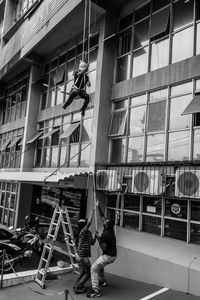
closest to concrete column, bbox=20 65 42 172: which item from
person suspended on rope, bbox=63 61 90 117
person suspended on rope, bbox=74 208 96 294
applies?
person suspended on rope, bbox=63 61 90 117

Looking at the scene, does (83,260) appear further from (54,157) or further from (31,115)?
(31,115)

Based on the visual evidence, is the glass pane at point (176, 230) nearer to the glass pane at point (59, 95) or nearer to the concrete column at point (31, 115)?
the glass pane at point (59, 95)

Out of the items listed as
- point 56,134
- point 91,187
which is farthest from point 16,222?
point 91,187

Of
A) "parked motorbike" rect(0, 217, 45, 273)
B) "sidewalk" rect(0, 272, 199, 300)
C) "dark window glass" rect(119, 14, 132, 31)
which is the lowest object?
Answer: "sidewalk" rect(0, 272, 199, 300)

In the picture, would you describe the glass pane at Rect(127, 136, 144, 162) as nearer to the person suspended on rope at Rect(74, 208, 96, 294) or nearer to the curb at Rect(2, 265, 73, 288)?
the person suspended on rope at Rect(74, 208, 96, 294)

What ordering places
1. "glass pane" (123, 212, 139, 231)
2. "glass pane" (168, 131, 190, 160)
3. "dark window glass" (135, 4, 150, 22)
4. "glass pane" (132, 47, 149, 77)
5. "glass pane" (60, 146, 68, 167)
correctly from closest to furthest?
"glass pane" (168, 131, 190, 160), "glass pane" (123, 212, 139, 231), "glass pane" (132, 47, 149, 77), "dark window glass" (135, 4, 150, 22), "glass pane" (60, 146, 68, 167)

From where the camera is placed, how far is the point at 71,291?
8.41 meters

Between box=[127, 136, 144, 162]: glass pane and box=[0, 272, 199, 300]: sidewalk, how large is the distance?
400 centimetres

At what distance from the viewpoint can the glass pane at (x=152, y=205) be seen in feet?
32.3

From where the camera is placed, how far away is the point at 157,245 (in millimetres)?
9406

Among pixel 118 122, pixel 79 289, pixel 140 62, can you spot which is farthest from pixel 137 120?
pixel 79 289

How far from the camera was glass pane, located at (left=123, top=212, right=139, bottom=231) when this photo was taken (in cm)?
1055

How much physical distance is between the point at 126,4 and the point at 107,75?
113 inches

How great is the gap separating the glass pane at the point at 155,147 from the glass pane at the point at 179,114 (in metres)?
0.57
